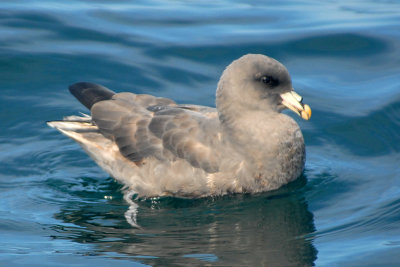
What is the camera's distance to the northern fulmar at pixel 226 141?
6301 mm

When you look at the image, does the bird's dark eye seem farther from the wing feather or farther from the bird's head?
the wing feather

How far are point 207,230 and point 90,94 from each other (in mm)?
2023

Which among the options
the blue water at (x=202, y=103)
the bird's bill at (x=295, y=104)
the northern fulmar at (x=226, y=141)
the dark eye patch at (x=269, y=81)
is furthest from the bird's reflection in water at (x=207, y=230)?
the dark eye patch at (x=269, y=81)

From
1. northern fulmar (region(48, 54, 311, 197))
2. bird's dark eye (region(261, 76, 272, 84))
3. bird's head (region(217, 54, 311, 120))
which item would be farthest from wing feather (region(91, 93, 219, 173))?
bird's dark eye (region(261, 76, 272, 84))

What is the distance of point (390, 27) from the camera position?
10695 mm

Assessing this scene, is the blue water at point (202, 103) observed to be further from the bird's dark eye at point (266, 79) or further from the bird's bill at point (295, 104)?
the bird's dark eye at point (266, 79)

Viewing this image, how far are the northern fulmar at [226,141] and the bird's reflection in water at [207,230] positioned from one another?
152 mm

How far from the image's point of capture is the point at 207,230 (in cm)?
580

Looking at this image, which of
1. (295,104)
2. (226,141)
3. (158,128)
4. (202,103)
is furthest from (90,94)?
(295,104)

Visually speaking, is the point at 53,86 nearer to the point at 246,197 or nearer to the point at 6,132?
the point at 6,132

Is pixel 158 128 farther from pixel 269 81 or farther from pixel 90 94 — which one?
pixel 269 81

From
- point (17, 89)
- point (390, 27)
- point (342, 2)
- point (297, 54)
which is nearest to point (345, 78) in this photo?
point (297, 54)

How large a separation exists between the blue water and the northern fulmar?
176mm

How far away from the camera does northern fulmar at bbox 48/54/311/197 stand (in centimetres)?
630
